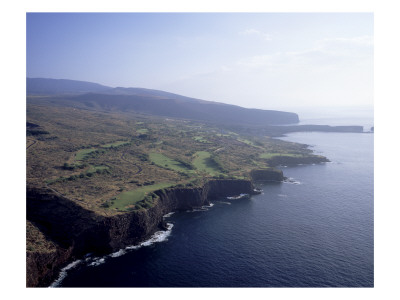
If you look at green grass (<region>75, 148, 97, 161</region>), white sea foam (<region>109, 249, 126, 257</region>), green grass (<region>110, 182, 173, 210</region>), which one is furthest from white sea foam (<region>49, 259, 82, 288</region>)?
green grass (<region>75, 148, 97, 161</region>)

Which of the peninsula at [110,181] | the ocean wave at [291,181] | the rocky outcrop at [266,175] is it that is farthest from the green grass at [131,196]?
the ocean wave at [291,181]

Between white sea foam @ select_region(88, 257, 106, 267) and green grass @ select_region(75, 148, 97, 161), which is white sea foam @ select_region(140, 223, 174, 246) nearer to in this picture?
white sea foam @ select_region(88, 257, 106, 267)

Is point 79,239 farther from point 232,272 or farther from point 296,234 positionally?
point 296,234

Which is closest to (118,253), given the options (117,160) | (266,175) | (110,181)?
(110,181)

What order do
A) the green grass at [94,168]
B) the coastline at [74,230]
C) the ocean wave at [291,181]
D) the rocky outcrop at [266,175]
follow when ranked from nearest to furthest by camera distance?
the coastline at [74,230] < the green grass at [94,168] < the ocean wave at [291,181] < the rocky outcrop at [266,175]

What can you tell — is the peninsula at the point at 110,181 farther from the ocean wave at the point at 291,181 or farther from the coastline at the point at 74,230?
the ocean wave at the point at 291,181

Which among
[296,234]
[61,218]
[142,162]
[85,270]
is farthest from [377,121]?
[142,162]
